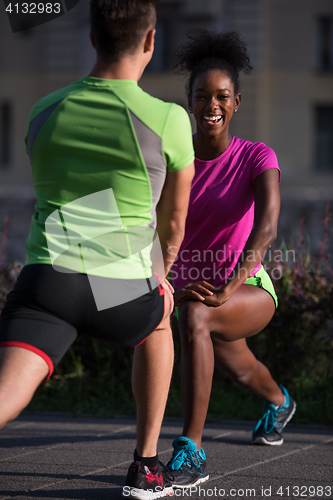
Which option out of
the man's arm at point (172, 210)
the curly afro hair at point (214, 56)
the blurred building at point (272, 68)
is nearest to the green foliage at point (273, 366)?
the curly afro hair at point (214, 56)

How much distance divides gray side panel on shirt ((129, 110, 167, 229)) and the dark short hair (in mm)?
261

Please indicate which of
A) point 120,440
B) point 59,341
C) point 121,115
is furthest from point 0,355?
point 120,440

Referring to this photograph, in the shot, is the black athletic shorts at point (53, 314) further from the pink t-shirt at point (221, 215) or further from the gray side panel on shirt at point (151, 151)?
the pink t-shirt at point (221, 215)

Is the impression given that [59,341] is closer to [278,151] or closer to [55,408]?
[55,408]

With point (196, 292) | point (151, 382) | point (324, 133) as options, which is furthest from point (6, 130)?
point (151, 382)

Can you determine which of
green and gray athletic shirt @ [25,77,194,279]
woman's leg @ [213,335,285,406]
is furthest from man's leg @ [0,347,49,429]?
woman's leg @ [213,335,285,406]

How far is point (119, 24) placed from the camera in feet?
6.70

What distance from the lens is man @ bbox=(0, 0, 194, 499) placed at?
78.6 inches

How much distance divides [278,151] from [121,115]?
73.9 feet

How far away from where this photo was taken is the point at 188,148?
6.93 ft

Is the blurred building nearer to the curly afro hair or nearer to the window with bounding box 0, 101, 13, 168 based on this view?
the window with bounding box 0, 101, 13, 168

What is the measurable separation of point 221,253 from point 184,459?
102 centimetres

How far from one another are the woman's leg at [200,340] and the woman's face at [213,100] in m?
0.89

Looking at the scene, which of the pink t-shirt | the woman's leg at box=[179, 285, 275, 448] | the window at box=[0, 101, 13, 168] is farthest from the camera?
the window at box=[0, 101, 13, 168]
